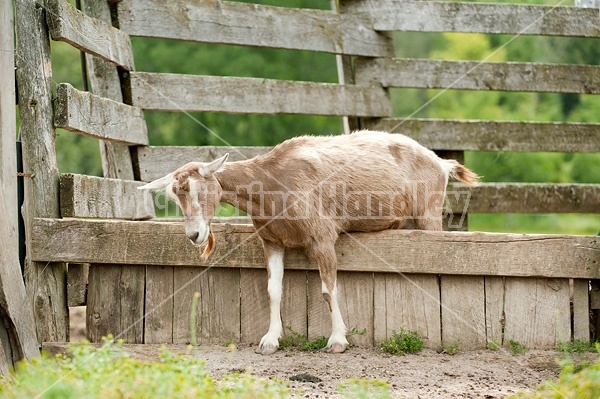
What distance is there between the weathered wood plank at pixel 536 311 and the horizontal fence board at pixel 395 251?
0.11 metres

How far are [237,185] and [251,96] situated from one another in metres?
1.81

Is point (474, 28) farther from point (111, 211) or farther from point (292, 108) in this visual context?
point (111, 211)

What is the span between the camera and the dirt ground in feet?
14.3

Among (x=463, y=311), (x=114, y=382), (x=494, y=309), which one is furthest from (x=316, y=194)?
(x=114, y=382)

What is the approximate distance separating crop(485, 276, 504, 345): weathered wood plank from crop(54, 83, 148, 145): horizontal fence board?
2883 mm

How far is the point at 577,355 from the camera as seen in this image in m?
4.99

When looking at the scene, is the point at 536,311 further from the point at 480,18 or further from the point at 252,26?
the point at 252,26

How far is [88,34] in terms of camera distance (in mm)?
5359

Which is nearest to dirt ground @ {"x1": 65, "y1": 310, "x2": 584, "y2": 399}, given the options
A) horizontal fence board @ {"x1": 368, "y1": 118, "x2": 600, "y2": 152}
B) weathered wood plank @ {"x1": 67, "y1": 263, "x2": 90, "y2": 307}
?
weathered wood plank @ {"x1": 67, "y1": 263, "x2": 90, "y2": 307}

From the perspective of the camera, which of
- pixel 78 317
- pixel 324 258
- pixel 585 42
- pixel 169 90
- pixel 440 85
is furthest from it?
pixel 585 42

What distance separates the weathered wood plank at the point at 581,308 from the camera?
5.25 meters

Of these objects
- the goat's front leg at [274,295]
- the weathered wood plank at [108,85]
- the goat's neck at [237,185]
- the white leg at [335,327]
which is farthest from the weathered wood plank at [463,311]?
the weathered wood plank at [108,85]

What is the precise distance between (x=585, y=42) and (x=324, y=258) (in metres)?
28.4

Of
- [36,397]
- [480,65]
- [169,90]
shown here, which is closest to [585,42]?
[480,65]
